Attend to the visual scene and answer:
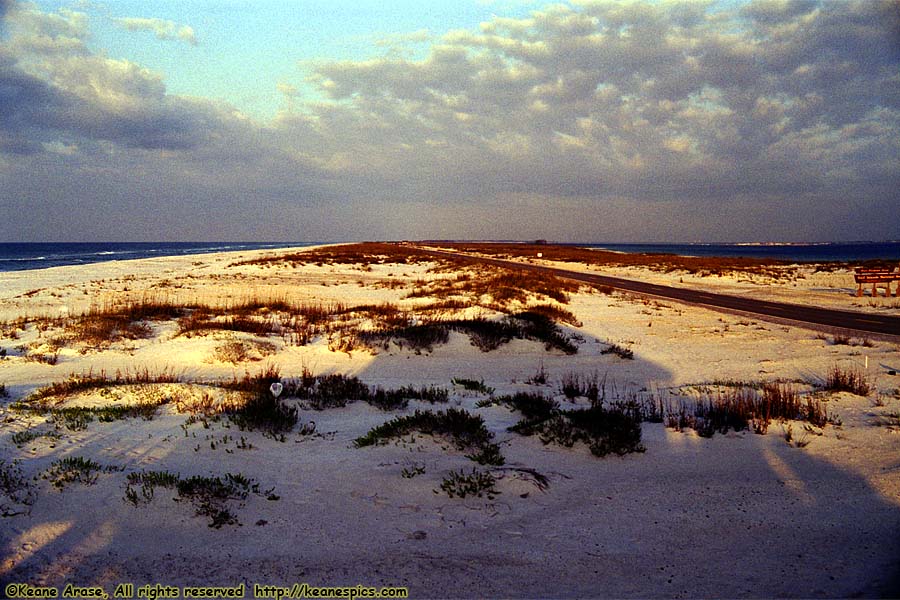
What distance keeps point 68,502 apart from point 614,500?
15.9 feet

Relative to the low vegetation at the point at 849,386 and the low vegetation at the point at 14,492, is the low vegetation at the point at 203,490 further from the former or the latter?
the low vegetation at the point at 849,386

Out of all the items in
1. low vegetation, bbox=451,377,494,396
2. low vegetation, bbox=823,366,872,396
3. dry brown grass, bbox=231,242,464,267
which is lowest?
low vegetation, bbox=451,377,494,396

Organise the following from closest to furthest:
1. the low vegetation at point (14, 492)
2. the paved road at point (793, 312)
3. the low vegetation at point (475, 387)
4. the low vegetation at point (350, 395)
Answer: the low vegetation at point (14, 492), the low vegetation at point (350, 395), the low vegetation at point (475, 387), the paved road at point (793, 312)

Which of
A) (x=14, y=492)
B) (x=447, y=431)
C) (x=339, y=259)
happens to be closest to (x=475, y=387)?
(x=447, y=431)

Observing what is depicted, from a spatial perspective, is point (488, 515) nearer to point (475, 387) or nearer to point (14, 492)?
point (14, 492)

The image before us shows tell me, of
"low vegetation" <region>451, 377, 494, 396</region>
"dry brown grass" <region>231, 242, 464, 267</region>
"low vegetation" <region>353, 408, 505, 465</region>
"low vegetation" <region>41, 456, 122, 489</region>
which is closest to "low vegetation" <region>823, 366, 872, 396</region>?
"low vegetation" <region>451, 377, 494, 396</region>

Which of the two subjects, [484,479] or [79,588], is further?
[484,479]

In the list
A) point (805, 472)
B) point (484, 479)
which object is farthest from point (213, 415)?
point (805, 472)

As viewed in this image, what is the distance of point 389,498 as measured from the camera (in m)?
4.71

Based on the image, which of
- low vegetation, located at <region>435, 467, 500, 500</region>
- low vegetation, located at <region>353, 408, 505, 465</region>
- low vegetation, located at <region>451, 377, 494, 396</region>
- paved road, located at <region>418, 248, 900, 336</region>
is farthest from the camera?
paved road, located at <region>418, 248, 900, 336</region>

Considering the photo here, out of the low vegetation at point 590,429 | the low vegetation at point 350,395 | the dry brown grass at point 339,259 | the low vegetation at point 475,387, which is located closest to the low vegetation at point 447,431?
the low vegetation at point 590,429

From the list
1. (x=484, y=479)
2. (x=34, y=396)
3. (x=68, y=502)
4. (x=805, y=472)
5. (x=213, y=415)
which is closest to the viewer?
(x=68, y=502)

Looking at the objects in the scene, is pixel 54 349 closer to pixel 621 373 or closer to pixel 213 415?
pixel 213 415

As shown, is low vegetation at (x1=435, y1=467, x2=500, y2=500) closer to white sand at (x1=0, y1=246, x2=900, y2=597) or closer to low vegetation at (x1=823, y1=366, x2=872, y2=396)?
white sand at (x1=0, y1=246, x2=900, y2=597)
